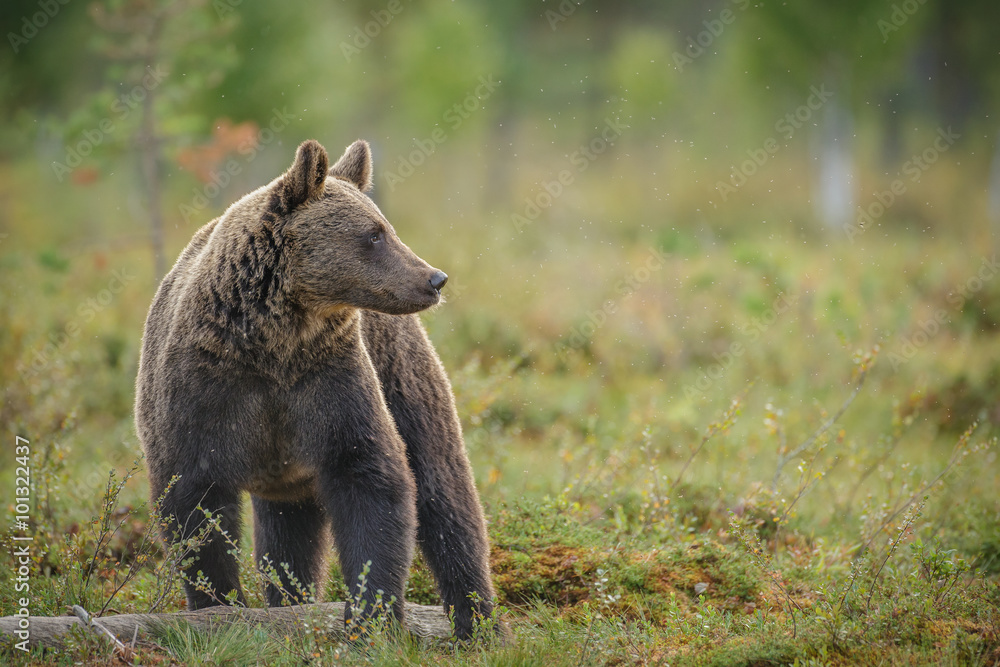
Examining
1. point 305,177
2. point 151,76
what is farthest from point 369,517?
point 151,76

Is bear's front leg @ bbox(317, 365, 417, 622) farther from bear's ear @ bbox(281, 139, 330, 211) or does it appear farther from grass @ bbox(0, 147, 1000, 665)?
bear's ear @ bbox(281, 139, 330, 211)

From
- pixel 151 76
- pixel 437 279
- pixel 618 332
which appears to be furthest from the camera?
pixel 618 332

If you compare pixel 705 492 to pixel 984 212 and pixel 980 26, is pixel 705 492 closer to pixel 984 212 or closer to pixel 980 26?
pixel 984 212

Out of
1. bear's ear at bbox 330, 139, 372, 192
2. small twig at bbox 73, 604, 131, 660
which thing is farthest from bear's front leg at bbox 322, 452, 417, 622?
bear's ear at bbox 330, 139, 372, 192

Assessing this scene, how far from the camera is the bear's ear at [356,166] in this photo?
16.4ft

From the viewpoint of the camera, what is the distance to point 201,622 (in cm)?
454

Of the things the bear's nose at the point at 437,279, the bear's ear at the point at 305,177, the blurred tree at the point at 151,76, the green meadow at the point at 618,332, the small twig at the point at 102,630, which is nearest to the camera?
the small twig at the point at 102,630

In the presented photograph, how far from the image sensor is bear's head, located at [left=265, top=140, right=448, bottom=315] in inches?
176

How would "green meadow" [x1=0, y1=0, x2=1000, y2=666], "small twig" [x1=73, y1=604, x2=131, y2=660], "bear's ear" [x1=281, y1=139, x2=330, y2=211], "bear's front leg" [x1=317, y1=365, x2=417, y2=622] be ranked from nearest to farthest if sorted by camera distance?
"small twig" [x1=73, y1=604, x2=131, y2=660] → "bear's ear" [x1=281, y1=139, x2=330, y2=211] → "bear's front leg" [x1=317, y1=365, x2=417, y2=622] → "green meadow" [x1=0, y1=0, x2=1000, y2=666]

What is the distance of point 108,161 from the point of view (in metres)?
12.9

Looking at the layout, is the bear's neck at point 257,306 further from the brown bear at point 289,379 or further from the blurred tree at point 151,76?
the blurred tree at point 151,76

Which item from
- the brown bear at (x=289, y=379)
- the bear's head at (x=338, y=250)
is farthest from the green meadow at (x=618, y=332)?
the bear's head at (x=338, y=250)

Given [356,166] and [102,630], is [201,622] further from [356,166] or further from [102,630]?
[356,166]

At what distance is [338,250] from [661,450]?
611 cm
